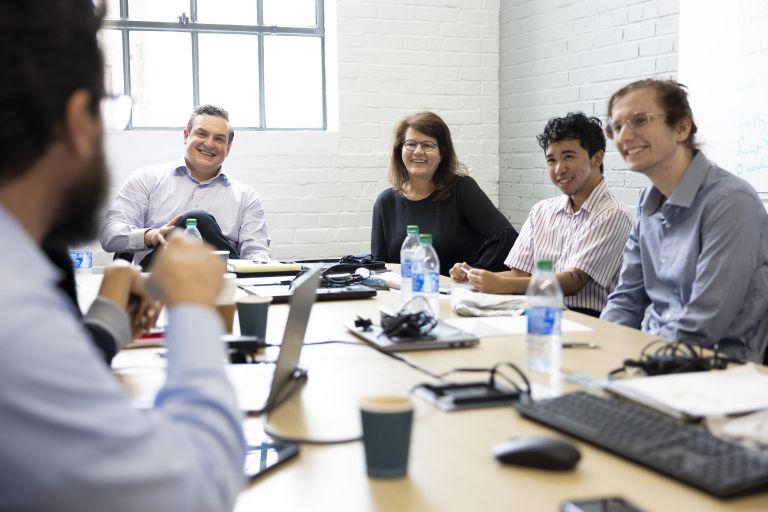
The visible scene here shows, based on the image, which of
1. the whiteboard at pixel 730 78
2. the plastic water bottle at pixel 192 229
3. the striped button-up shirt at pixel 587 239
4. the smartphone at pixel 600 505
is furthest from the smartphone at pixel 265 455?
the whiteboard at pixel 730 78

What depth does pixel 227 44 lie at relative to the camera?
205 inches

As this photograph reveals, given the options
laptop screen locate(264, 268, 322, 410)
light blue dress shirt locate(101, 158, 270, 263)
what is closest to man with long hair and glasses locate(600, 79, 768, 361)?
laptop screen locate(264, 268, 322, 410)

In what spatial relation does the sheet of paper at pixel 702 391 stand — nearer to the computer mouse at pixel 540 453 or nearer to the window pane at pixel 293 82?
the computer mouse at pixel 540 453

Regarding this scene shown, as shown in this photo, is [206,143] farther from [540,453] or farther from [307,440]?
[540,453]

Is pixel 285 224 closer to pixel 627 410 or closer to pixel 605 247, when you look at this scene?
pixel 605 247

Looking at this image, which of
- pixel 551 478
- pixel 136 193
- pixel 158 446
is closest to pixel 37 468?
pixel 158 446

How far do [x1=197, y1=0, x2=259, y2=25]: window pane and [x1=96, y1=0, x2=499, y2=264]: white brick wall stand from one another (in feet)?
1.50

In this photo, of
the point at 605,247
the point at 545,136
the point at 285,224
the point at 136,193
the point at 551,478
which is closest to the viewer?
the point at 551,478

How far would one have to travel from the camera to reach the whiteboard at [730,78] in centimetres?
350

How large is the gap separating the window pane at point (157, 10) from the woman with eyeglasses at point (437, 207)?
1750 millimetres

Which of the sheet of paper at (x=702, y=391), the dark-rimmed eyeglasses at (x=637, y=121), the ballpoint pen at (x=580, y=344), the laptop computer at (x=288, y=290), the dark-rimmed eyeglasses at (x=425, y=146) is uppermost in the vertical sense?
the dark-rimmed eyeglasses at (x=637, y=121)

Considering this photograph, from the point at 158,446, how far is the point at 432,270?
188cm

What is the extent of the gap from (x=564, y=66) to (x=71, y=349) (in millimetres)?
4498

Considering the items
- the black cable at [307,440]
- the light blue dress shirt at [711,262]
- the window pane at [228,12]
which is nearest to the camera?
the black cable at [307,440]
